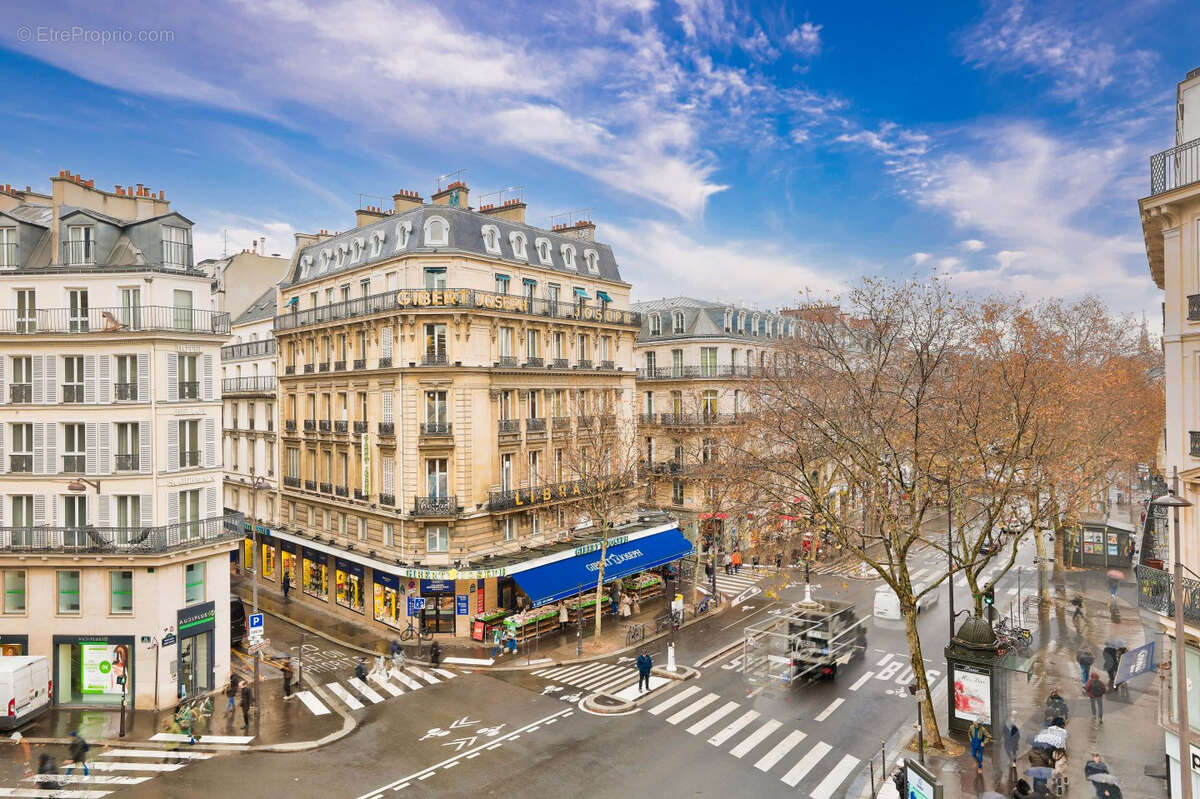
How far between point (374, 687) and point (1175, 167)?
29.0 metres

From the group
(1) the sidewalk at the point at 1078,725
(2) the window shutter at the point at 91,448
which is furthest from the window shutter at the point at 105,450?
(1) the sidewalk at the point at 1078,725

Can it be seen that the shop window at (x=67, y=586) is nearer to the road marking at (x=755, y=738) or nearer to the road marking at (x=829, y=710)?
the road marking at (x=755, y=738)

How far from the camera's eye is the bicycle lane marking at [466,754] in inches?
761

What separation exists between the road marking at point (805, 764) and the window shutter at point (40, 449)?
27116mm

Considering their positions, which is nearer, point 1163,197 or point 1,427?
point 1163,197

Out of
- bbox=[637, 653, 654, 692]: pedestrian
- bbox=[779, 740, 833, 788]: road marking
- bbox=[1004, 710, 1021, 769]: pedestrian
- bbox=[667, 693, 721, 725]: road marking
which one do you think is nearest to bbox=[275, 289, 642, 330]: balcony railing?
bbox=[637, 653, 654, 692]: pedestrian

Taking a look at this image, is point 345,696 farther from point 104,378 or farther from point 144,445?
point 104,378

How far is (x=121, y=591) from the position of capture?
1014 inches

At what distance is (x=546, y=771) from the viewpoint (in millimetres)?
20047

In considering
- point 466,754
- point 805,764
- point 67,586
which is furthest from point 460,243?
point 805,764

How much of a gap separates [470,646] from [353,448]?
11772mm

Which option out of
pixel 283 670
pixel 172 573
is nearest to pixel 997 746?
pixel 283 670

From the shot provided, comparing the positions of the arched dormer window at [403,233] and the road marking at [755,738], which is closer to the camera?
the road marking at [755,738]

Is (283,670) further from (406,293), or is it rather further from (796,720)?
(796,720)
